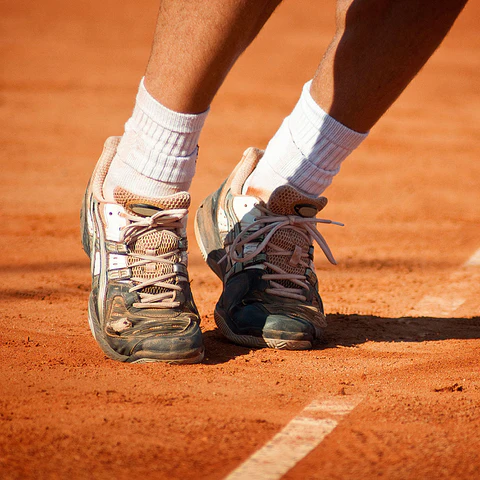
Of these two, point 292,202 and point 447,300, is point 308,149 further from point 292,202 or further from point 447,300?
point 447,300

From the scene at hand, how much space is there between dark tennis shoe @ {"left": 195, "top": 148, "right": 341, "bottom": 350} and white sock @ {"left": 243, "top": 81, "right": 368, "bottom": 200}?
0.07 m

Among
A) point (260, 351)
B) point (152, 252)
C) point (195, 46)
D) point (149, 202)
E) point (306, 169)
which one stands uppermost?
point (195, 46)

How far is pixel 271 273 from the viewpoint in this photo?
2.09 m

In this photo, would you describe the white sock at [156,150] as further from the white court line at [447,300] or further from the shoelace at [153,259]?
the white court line at [447,300]

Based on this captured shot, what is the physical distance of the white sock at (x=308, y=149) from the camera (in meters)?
2.05

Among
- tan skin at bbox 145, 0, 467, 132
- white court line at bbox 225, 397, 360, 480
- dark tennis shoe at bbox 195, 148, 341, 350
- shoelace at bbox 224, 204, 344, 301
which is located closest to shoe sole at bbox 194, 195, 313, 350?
dark tennis shoe at bbox 195, 148, 341, 350

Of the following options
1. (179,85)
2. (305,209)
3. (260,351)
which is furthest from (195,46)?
(260,351)

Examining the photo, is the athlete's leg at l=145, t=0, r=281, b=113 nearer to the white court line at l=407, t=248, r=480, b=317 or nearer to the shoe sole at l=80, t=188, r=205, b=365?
the shoe sole at l=80, t=188, r=205, b=365

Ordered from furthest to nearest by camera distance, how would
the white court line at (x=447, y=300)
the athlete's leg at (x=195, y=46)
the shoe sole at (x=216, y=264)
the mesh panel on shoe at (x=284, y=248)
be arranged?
the white court line at (x=447, y=300), the mesh panel on shoe at (x=284, y=248), the shoe sole at (x=216, y=264), the athlete's leg at (x=195, y=46)

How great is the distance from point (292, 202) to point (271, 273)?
224mm

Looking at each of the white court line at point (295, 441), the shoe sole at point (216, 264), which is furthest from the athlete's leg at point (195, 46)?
the white court line at point (295, 441)

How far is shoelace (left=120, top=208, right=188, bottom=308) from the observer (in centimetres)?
187

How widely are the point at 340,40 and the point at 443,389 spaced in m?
1.04

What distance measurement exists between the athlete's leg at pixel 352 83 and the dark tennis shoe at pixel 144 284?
0.42 metres
